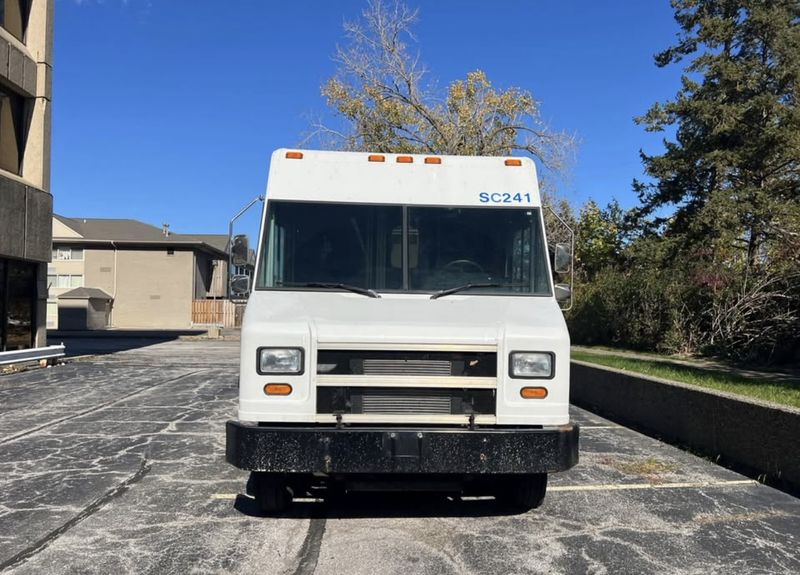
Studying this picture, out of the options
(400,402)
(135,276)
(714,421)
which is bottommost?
(714,421)

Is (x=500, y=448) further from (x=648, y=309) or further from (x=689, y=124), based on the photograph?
(x=689, y=124)

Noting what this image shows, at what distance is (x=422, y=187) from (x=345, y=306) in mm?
1421

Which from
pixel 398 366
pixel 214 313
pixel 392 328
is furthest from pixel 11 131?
pixel 214 313

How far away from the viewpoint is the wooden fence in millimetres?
42844

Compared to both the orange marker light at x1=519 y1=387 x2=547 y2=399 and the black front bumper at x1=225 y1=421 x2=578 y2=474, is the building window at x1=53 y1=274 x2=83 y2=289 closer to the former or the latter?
the black front bumper at x1=225 y1=421 x2=578 y2=474

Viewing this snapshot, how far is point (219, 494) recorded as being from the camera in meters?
5.68

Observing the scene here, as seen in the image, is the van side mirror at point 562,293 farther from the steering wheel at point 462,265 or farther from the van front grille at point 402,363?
the van front grille at point 402,363

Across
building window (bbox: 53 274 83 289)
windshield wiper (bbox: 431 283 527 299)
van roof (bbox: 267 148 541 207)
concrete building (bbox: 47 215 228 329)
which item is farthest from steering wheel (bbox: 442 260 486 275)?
building window (bbox: 53 274 83 289)

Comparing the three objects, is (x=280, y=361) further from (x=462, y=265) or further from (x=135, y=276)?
(x=135, y=276)

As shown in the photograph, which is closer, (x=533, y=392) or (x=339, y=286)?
(x=533, y=392)

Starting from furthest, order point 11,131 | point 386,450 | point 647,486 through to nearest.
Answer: point 11,131 < point 647,486 < point 386,450

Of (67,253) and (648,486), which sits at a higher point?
(67,253)

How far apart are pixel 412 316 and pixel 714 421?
4327 mm

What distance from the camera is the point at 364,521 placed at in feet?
16.4
